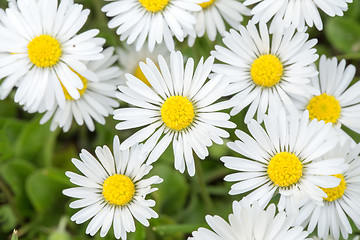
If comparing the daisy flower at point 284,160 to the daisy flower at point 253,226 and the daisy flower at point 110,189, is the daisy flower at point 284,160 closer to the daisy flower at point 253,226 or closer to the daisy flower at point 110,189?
the daisy flower at point 253,226

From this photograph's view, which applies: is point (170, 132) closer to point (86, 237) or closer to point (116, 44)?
point (86, 237)

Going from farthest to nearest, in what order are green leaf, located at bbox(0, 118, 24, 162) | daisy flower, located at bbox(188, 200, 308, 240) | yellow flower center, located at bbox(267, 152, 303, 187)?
green leaf, located at bbox(0, 118, 24, 162), yellow flower center, located at bbox(267, 152, 303, 187), daisy flower, located at bbox(188, 200, 308, 240)

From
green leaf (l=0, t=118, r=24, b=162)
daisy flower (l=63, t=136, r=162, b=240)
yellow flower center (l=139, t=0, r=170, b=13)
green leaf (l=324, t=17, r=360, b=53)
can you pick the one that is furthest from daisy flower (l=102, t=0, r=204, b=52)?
green leaf (l=324, t=17, r=360, b=53)

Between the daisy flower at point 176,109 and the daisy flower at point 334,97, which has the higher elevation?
the daisy flower at point 334,97

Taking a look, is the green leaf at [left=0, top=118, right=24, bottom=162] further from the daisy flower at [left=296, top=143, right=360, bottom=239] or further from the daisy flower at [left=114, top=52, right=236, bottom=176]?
the daisy flower at [left=296, top=143, right=360, bottom=239]

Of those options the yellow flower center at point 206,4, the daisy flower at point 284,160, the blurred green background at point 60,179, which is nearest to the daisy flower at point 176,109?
the daisy flower at point 284,160

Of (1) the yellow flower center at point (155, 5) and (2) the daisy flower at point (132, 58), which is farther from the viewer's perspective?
(2) the daisy flower at point (132, 58)
